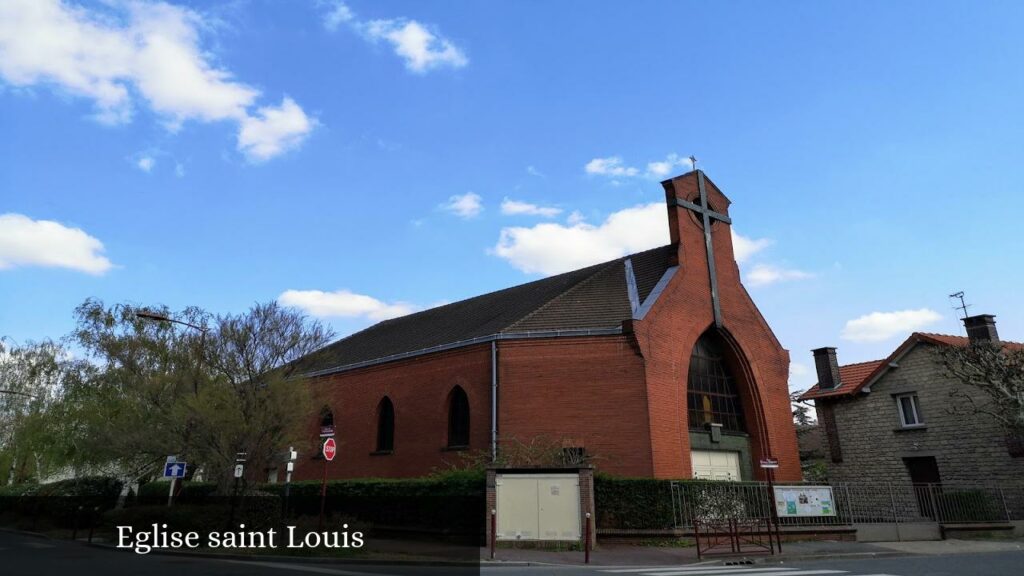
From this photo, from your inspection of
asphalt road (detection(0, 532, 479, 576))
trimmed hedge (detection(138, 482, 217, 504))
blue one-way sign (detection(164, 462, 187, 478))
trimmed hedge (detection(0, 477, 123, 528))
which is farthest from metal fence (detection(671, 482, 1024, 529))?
trimmed hedge (detection(0, 477, 123, 528))

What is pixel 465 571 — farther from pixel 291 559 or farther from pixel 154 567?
pixel 154 567

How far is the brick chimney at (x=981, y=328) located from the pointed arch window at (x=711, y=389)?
10.1 meters

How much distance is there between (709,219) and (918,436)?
12.6 meters

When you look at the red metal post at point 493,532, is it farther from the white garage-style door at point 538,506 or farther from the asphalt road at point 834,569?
the asphalt road at point 834,569

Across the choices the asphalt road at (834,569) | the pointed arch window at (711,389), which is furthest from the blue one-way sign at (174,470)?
the pointed arch window at (711,389)

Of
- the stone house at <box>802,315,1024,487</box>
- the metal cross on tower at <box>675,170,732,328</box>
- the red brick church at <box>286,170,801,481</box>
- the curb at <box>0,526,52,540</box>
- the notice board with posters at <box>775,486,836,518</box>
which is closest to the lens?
the notice board with posters at <box>775,486,836,518</box>

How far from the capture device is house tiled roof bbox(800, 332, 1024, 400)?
26.1 m

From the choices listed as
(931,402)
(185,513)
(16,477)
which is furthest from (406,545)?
(16,477)

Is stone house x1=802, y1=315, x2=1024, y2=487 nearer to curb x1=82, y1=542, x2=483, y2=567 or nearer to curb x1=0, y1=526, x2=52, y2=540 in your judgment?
curb x1=82, y1=542, x2=483, y2=567

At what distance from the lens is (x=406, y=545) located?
16.2 meters

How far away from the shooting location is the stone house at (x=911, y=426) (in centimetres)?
2388

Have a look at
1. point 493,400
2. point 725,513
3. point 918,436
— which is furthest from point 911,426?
point 493,400

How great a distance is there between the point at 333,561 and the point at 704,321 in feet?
53.2

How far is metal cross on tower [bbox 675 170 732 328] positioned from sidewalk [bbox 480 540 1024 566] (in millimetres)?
9721
